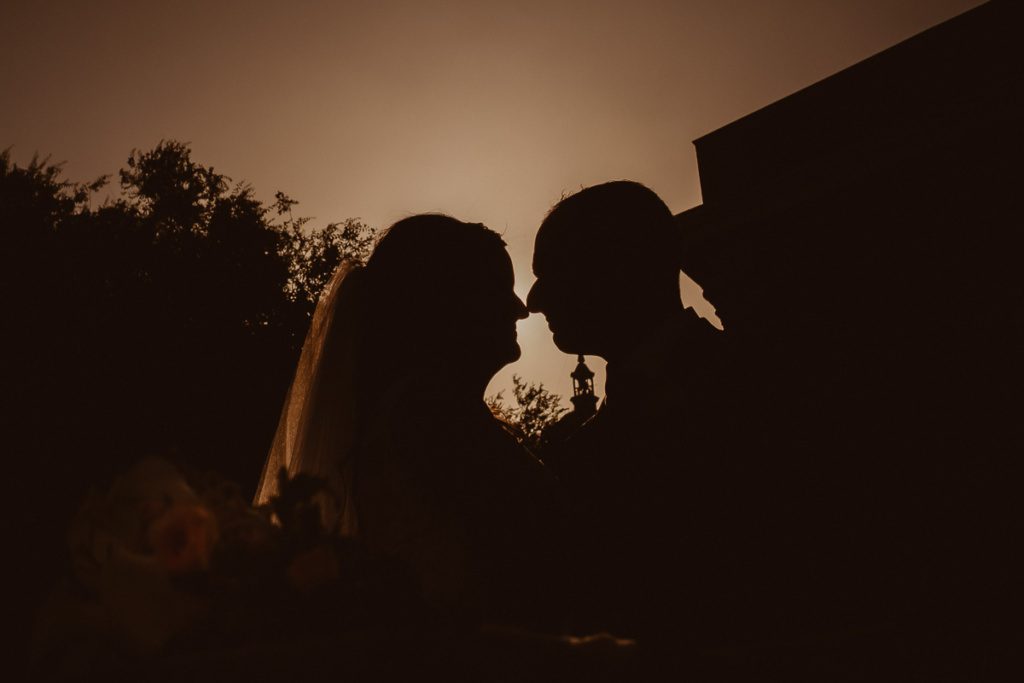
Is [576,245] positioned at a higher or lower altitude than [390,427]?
higher

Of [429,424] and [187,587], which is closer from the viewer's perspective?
[187,587]

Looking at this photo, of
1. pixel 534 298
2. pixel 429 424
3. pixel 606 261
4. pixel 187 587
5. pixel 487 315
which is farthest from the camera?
pixel 534 298

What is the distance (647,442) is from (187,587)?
7.06 ft

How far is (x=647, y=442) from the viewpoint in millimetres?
3170

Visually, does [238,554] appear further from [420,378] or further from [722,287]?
[722,287]

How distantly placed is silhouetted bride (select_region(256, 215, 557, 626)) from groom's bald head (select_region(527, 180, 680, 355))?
292 millimetres

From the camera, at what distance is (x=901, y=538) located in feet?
10.1

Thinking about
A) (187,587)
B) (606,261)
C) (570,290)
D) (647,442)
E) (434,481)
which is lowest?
(187,587)

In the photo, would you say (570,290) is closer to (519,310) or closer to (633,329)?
(519,310)

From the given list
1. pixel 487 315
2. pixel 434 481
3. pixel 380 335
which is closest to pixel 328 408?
pixel 380 335

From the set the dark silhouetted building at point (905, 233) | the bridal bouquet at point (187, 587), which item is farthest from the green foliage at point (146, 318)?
the bridal bouquet at point (187, 587)

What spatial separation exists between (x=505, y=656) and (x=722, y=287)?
35.9 feet

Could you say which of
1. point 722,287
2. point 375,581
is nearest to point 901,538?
point 375,581

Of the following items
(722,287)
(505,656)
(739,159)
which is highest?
(739,159)
